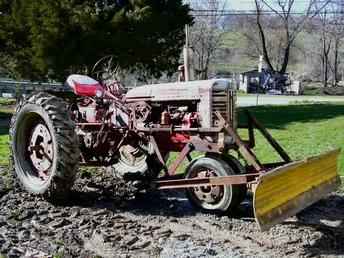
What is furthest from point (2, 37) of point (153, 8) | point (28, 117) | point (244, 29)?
point (244, 29)

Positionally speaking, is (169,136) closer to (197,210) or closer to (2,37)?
(197,210)

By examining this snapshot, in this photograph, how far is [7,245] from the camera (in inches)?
190

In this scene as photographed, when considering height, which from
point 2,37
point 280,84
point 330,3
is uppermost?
point 330,3

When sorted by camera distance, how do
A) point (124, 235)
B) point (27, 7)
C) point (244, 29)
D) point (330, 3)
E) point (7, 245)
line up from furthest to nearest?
point (244, 29)
point (330, 3)
point (27, 7)
point (124, 235)
point (7, 245)

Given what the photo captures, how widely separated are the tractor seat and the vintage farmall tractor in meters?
0.01

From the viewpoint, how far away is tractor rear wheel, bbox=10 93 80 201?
6215 mm

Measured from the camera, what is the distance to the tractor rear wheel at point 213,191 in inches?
231

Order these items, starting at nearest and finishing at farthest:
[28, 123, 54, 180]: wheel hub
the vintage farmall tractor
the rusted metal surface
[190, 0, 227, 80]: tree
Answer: the rusted metal surface < the vintage farmall tractor < [28, 123, 54, 180]: wheel hub < [190, 0, 227, 80]: tree

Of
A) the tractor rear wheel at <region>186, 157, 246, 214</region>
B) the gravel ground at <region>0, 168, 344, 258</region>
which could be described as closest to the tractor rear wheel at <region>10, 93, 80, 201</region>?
the gravel ground at <region>0, 168, 344, 258</region>

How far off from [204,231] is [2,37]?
15.8m

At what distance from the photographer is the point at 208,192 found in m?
6.05

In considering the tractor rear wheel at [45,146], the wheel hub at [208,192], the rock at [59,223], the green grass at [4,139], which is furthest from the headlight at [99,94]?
the green grass at [4,139]

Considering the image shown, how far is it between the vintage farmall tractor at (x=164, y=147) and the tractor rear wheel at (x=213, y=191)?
0.4 inches

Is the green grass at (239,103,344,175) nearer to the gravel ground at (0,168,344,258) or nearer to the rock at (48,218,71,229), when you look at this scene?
the gravel ground at (0,168,344,258)
